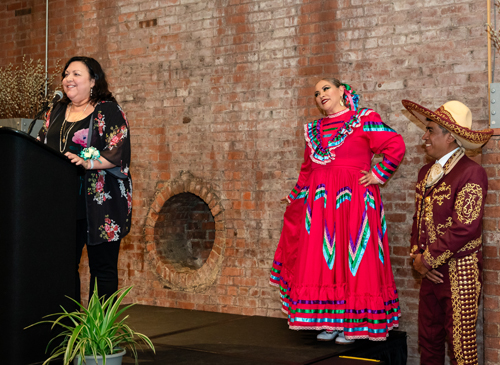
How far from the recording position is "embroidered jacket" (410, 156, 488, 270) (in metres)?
2.90

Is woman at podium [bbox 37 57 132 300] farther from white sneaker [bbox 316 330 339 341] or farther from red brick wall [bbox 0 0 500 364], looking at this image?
red brick wall [bbox 0 0 500 364]

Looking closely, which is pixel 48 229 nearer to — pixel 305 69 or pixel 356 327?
pixel 356 327

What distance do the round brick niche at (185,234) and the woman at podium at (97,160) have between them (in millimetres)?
1650

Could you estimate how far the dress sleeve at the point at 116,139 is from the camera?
9.36 feet

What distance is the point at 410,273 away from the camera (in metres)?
3.71

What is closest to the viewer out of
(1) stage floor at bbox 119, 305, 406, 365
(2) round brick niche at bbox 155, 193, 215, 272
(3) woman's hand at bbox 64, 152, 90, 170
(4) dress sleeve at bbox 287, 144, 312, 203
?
(3) woman's hand at bbox 64, 152, 90, 170

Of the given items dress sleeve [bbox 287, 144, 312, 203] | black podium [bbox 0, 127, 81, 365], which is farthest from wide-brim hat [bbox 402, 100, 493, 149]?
black podium [bbox 0, 127, 81, 365]

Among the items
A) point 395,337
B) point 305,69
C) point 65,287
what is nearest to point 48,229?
point 65,287

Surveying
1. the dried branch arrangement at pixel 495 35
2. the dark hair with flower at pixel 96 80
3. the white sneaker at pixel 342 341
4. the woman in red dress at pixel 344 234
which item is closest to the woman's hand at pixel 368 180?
the woman in red dress at pixel 344 234

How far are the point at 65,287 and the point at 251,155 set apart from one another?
224 cm

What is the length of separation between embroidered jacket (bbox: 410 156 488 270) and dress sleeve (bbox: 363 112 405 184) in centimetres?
26

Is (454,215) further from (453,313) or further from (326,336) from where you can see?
(326,336)

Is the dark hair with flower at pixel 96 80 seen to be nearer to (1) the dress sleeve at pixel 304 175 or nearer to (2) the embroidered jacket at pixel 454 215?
(1) the dress sleeve at pixel 304 175

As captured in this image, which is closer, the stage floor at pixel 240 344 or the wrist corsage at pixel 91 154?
the wrist corsage at pixel 91 154
